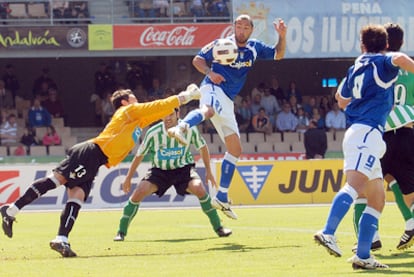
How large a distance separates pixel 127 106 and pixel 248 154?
18668mm

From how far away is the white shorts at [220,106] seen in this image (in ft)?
42.2

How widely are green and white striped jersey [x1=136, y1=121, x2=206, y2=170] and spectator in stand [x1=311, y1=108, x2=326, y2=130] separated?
18.6 metres

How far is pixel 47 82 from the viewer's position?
114ft

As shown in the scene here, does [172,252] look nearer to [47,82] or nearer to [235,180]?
[235,180]

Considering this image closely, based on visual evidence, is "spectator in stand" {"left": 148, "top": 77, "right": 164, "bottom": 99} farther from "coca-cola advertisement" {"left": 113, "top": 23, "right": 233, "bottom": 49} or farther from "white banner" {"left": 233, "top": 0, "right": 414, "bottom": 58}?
"white banner" {"left": 233, "top": 0, "right": 414, "bottom": 58}

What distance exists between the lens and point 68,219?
38.6 ft

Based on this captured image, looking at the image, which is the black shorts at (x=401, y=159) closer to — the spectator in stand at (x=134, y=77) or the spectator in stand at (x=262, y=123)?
the spectator in stand at (x=262, y=123)

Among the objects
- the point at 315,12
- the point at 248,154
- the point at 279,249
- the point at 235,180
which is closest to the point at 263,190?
the point at 235,180

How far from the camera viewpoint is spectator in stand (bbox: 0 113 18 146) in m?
31.7

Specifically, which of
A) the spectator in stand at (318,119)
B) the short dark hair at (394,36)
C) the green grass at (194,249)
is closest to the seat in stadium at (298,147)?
the spectator in stand at (318,119)

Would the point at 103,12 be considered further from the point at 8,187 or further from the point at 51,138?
the point at 8,187

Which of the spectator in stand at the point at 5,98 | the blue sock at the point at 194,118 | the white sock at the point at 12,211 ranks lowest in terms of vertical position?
the spectator in stand at the point at 5,98

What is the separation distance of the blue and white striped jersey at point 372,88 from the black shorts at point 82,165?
12.1 ft

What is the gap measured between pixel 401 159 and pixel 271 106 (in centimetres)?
2306
